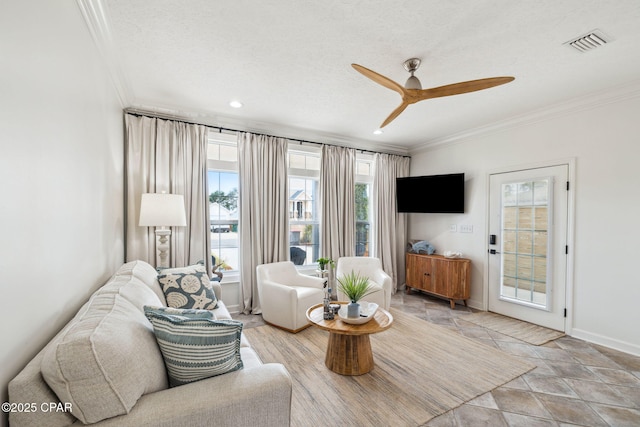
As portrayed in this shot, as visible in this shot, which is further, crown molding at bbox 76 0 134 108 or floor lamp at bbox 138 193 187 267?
floor lamp at bbox 138 193 187 267

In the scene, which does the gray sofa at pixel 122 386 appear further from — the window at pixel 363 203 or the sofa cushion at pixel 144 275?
the window at pixel 363 203

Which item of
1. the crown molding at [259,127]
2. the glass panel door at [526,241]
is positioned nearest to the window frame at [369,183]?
the crown molding at [259,127]

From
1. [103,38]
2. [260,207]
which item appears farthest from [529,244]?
[103,38]

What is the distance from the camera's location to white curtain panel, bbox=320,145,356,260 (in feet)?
15.4

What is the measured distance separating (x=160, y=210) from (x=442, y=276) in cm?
402

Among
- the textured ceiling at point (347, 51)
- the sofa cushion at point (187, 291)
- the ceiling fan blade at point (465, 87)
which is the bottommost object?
the sofa cushion at point (187, 291)

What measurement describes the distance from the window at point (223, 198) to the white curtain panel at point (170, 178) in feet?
0.71

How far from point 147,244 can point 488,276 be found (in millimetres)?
4666

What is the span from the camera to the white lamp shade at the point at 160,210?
2982 mm

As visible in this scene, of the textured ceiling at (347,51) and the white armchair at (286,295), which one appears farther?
the white armchair at (286,295)

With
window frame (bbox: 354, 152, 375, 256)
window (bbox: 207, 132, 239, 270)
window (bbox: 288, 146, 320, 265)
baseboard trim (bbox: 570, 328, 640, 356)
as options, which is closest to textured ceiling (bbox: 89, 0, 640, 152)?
window (bbox: 207, 132, 239, 270)

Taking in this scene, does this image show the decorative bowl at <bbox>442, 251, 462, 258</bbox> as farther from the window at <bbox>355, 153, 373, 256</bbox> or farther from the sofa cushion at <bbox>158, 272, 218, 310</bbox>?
the sofa cushion at <bbox>158, 272, 218, 310</bbox>

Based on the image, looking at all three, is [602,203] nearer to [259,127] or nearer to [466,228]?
[466,228]

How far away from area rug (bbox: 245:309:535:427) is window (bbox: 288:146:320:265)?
58.9 inches
